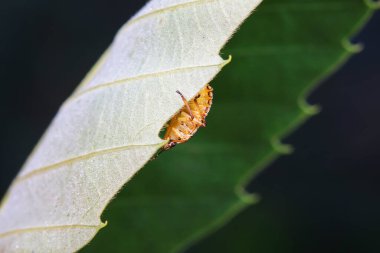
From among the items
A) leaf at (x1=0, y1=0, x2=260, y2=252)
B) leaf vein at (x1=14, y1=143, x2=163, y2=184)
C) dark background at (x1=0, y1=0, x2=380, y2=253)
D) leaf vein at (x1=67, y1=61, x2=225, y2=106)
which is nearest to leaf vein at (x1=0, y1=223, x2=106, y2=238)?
leaf at (x1=0, y1=0, x2=260, y2=252)

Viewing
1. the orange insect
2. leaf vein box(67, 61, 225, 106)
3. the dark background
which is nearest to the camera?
leaf vein box(67, 61, 225, 106)

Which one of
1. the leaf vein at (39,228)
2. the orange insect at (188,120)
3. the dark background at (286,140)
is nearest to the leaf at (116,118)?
the leaf vein at (39,228)

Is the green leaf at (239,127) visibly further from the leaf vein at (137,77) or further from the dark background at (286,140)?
the dark background at (286,140)

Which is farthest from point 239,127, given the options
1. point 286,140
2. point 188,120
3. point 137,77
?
point 286,140

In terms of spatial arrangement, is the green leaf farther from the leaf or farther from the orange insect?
the leaf

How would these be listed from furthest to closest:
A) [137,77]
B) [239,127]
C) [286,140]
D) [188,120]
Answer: [286,140], [239,127], [188,120], [137,77]

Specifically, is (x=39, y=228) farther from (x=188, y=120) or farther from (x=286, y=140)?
(x=286, y=140)

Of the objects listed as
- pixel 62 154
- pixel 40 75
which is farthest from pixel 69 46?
pixel 62 154
